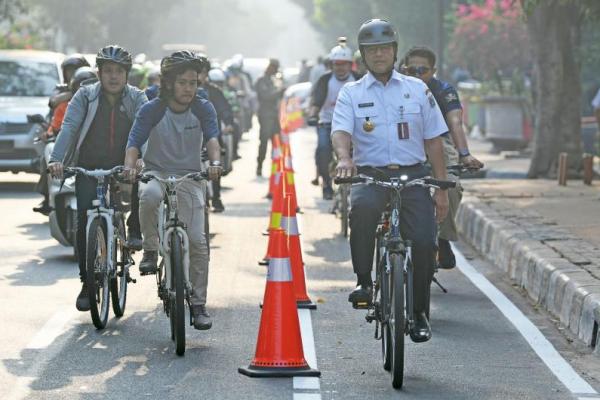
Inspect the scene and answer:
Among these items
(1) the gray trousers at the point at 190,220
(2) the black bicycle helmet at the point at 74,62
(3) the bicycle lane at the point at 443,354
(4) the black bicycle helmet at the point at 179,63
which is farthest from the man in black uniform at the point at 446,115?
(2) the black bicycle helmet at the point at 74,62

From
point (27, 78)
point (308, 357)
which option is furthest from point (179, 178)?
point (27, 78)

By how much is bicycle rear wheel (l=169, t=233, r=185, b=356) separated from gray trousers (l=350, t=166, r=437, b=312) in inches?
41.4

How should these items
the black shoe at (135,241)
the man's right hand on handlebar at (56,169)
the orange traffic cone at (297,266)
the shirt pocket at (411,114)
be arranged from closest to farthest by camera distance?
the shirt pocket at (411,114) → the man's right hand on handlebar at (56,169) → the black shoe at (135,241) → the orange traffic cone at (297,266)

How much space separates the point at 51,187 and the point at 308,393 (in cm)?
696

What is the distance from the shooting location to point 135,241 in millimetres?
10914

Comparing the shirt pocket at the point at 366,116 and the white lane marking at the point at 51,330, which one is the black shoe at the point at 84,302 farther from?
the shirt pocket at the point at 366,116

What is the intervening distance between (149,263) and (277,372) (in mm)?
2054

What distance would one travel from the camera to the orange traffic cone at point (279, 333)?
28.5ft

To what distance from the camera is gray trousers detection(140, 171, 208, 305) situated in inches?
391

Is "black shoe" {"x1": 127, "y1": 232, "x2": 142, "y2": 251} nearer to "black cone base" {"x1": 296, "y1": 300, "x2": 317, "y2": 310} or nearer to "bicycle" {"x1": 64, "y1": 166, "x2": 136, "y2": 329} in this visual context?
"bicycle" {"x1": 64, "y1": 166, "x2": 136, "y2": 329}

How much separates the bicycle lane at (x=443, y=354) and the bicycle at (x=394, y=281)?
0.64ft

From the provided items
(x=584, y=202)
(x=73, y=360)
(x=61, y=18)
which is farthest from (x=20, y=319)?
(x=61, y=18)

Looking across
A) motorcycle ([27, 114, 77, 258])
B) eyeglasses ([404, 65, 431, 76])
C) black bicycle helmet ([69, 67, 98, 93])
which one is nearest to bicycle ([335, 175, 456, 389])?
eyeglasses ([404, 65, 431, 76])

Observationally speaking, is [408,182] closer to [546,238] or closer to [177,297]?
[177,297]
